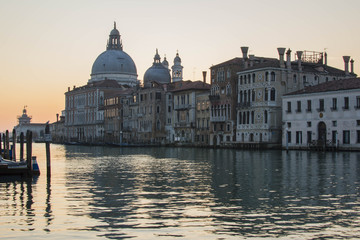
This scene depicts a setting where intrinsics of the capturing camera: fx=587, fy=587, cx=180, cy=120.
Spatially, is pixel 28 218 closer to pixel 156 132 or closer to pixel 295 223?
pixel 295 223

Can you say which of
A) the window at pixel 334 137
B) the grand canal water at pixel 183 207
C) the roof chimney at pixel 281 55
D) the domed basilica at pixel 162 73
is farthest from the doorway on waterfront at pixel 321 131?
the domed basilica at pixel 162 73

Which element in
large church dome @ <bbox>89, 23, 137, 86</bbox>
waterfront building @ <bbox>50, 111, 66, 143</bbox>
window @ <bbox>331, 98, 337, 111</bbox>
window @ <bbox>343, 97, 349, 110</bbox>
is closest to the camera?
window @ <bbox>343, 97, 349, 110</bbox>

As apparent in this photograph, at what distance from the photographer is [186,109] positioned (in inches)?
3285

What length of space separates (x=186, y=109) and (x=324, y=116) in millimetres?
29215

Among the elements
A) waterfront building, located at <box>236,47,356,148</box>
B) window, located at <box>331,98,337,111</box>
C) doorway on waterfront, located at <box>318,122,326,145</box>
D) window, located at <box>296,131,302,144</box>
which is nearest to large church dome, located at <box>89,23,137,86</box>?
waterfront building, located at <box>236,47,356,148</box>

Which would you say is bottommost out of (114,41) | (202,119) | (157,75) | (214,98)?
(202,119)

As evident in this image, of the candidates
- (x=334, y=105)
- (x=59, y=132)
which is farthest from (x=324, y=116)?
(x=59, y=132)

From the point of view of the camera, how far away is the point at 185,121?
83500mm

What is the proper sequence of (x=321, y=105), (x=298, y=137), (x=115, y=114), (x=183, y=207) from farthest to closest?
(x=115, y=114) < (x=298, y=137) < (x=321, y=105) < (x=183, y=207)

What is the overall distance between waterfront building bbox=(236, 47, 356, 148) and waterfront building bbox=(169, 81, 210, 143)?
11027 mm

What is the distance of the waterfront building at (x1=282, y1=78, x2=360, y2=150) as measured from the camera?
54.4m

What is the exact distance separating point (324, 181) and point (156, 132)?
230 ft

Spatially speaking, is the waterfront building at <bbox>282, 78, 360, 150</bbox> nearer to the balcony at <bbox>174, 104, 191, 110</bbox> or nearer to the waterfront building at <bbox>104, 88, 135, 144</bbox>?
the balcony at <bbox>174, 104, 191, 110</bbox>

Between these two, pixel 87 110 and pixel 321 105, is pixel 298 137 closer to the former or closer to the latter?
pixel 321 105
